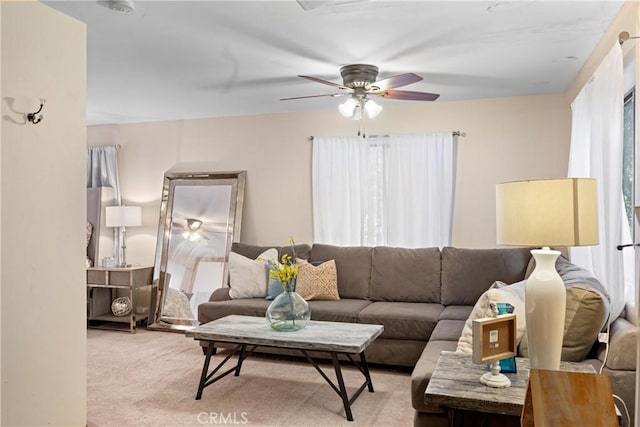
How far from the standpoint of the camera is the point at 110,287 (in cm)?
560

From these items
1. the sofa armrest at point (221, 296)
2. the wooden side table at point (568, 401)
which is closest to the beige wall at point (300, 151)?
the sofa armrest at point (221, 296)

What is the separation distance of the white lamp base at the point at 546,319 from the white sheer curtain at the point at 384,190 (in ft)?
9.64

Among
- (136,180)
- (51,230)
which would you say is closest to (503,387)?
(51,230)

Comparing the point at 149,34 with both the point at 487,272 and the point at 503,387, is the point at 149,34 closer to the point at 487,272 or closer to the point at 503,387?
the point at 503,387

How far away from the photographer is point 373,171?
17.0 ft

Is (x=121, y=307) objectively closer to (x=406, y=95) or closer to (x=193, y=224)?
(x=193, y=224)

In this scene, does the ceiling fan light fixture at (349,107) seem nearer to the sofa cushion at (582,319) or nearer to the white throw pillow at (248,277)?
the white throw pillow at (248,277)

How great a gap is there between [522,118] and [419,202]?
1256 millimetres

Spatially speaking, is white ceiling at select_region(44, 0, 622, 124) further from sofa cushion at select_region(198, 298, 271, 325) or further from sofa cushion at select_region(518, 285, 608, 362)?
sofa cushion at select_region(198, 298, 271, 325)

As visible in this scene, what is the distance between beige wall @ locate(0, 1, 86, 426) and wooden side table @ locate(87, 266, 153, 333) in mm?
2950

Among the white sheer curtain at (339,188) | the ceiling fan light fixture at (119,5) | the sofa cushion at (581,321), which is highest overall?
the ceiling fan light fixture at (119,5)

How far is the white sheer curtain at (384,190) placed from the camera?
16.3 feet

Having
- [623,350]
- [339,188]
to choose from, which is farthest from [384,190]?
[623,350]

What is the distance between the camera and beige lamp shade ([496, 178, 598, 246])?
6.34 feet
